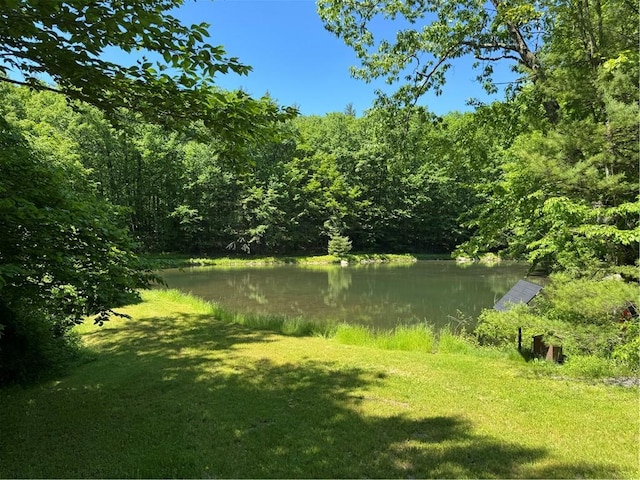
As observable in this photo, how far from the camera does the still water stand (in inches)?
554

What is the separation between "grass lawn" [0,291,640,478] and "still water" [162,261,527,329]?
21.8 feet

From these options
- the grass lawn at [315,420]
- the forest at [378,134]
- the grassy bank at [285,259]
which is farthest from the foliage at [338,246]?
the grass lawn at [315,420]

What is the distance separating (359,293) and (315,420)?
1490 cm

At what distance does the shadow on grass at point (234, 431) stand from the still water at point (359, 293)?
7.41 metres

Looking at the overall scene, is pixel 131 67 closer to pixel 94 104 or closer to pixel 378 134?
pixel 94 104

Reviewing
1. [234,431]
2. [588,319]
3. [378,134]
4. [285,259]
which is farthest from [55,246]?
[285,259]

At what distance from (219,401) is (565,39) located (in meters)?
7.22

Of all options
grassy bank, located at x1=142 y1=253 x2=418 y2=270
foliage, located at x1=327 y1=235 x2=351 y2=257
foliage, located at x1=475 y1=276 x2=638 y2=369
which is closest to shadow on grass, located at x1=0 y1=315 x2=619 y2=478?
foliage, located at x1=475 y1=276 x2=638 y2=369

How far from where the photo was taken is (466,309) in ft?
48.3

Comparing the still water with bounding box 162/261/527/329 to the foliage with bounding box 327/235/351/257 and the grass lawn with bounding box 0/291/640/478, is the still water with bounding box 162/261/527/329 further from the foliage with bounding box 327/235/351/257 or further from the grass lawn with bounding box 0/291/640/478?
the foliage with bounding box 327/235/351/257

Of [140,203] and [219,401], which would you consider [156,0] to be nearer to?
[219,401]

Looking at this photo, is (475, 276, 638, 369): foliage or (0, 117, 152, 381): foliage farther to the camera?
(475, 276, 638, 369): foliage

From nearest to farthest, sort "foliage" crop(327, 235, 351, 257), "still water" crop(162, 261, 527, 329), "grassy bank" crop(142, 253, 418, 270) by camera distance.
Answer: "still water" crop(162, 261, 527, 329)
"grassy bank" crop(142, 253, 418, 270)
"foliage" crop(327, 235, 351, 257)

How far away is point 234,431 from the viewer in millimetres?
4008
